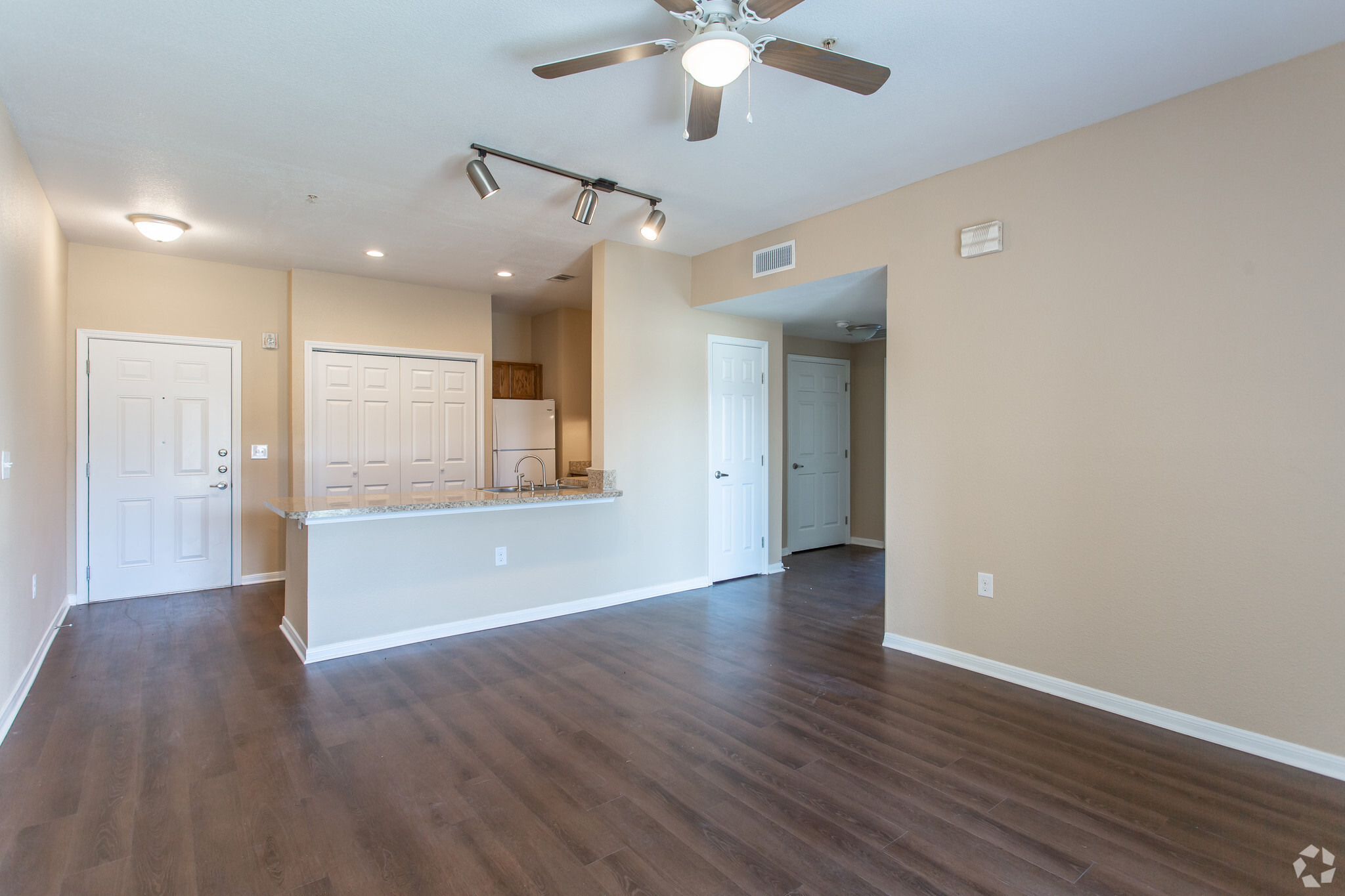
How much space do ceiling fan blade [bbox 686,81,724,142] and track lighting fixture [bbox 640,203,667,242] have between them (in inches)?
47.3

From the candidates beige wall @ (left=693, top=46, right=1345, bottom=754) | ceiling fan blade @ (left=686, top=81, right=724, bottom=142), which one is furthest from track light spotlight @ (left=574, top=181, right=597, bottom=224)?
beige wall @ (left=693, top=46, right=1345, bottom=754)

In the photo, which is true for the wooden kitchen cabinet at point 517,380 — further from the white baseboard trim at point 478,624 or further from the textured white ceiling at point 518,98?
the white baseboard trim at point 478,624

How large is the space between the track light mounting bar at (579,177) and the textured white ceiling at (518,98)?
0.06m

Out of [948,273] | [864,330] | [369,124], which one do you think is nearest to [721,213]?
[948,273]

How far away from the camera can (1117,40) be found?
2279 millimetres

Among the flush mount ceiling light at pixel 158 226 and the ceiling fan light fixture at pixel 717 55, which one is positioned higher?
the flush mount ceiling light at pixel 158 226

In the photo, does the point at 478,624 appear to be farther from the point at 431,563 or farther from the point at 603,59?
the point at 603,59

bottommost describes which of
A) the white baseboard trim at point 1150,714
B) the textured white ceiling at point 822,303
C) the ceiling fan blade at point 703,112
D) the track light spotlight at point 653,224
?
the white baseboard trim at point 1150,714

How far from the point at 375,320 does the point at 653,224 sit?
10.1ft

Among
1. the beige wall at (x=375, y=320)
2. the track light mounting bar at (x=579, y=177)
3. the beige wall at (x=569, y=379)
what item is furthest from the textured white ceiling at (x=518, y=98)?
the beige wall at (x=569, y=379)

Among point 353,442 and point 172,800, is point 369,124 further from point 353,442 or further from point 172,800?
point 353,442

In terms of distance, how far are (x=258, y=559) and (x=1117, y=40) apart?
20.8ft

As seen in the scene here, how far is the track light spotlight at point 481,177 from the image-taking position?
121 inches

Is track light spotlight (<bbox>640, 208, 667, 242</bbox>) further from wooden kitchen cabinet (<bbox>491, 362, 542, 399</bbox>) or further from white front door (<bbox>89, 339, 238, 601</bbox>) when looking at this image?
white front door (<bbox>89, 339, 238, 601</bbox>)
